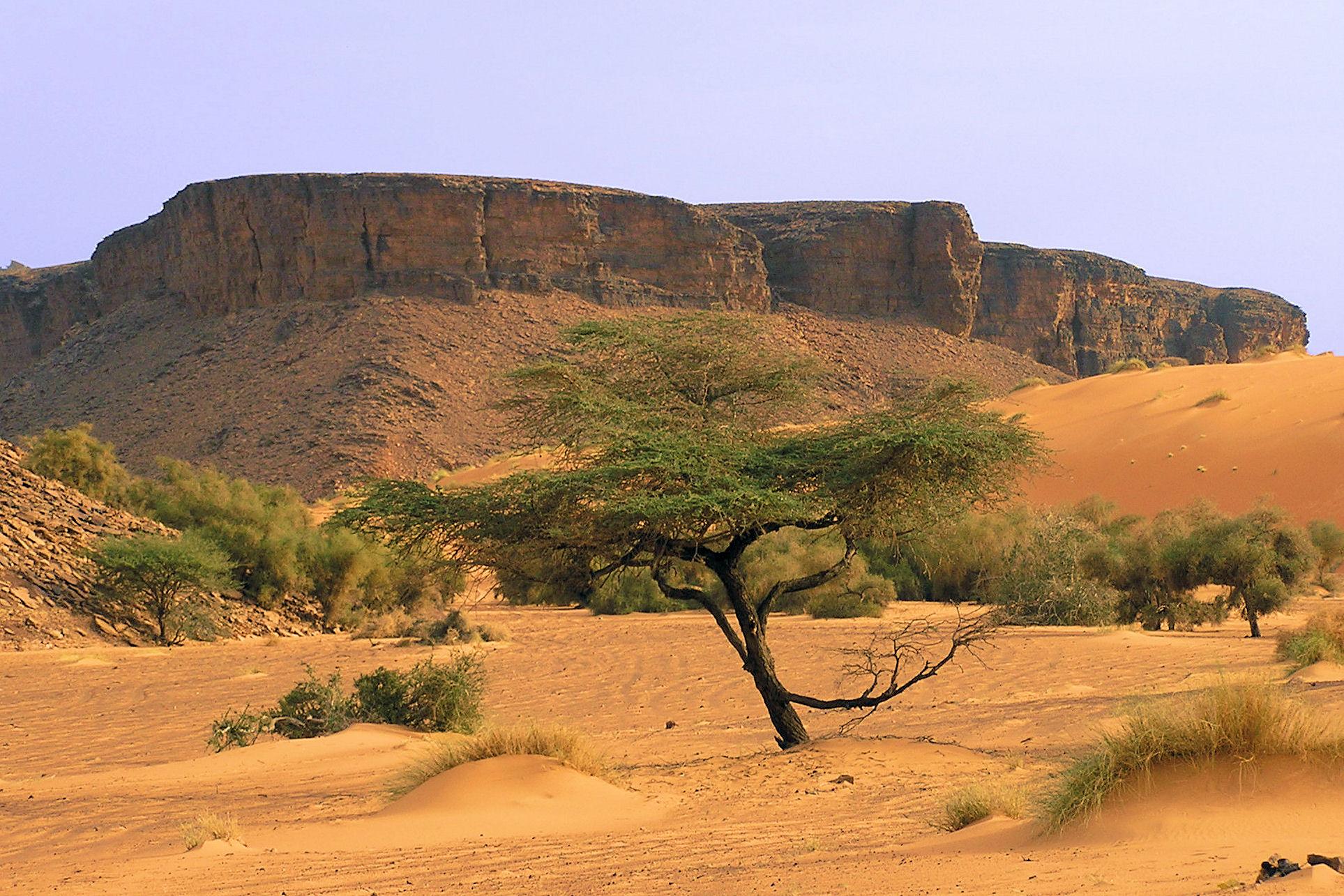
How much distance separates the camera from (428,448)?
56781 mm

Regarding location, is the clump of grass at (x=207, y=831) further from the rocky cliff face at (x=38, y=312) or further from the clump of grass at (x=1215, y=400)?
the rocky cliff face at (x=38, y=312)

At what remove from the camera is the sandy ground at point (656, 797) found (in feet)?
20.6

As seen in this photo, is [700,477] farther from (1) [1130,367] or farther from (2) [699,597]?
(1) [1130,367]

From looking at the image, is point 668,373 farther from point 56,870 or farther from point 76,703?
point 76,703

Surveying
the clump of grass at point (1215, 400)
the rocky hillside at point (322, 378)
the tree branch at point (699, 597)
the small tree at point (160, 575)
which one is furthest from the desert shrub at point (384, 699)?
the rocky hillside at point (322, 378)

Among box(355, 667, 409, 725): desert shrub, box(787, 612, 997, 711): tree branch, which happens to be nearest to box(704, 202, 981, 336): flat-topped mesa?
box(787, 612, 997, 711): tree branch

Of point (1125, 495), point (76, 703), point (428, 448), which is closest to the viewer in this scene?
point (76, 703)

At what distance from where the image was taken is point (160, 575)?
80.5 ft

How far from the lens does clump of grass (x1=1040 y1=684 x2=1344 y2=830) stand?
650 cm

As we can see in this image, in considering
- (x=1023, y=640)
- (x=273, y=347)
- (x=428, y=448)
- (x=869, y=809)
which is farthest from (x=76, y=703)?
(x=273, y=347)

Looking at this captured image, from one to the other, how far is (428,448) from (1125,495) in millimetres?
29283

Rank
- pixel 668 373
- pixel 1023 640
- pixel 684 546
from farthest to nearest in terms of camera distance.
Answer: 1. pixel 1023 640
2. pixel 668 373
3. pixel 684 546

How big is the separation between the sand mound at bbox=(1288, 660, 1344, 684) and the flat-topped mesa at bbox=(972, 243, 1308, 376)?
7719 centimetres

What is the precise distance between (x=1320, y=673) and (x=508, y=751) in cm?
875
